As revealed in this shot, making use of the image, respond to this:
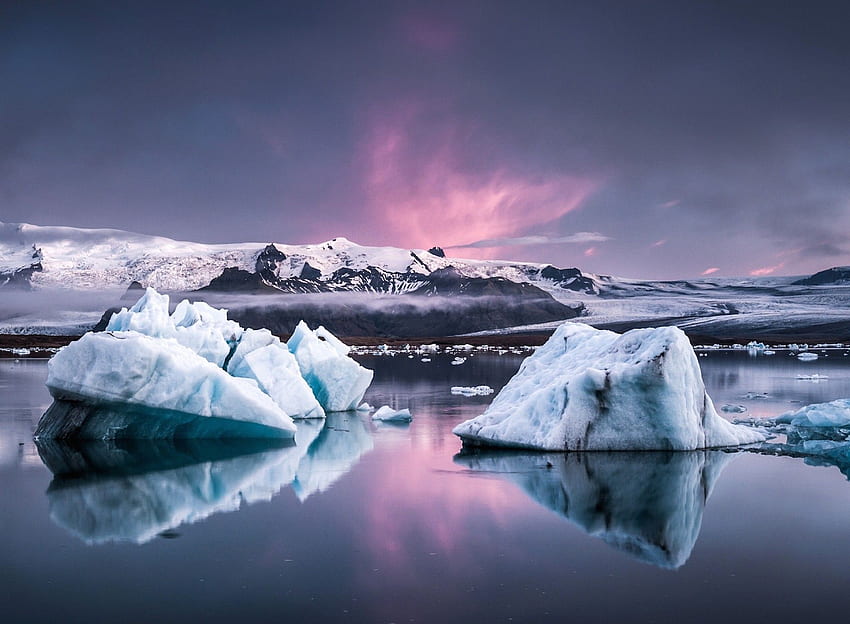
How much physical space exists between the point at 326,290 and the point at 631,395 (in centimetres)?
18739

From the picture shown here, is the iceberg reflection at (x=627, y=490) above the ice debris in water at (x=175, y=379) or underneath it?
underneath

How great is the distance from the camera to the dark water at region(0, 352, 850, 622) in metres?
6.34

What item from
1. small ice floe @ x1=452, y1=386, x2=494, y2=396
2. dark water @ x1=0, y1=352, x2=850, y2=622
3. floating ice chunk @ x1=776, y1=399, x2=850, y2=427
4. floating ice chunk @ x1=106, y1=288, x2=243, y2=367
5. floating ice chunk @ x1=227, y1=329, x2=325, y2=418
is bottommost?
dark water @ x1=0, y1=352, x2=850, y2=622

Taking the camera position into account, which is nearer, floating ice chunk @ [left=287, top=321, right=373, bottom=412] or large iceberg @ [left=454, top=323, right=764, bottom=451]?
large iceberg @ [left=454, top=323, right=764, bottom=451]

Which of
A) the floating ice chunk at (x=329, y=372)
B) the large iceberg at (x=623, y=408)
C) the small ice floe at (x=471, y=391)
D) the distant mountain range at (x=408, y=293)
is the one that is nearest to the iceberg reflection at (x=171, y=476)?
the large iceberg at (x=623, y=408)

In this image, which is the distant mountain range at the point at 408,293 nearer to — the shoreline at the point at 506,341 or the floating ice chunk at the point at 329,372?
the shoreline at the point at 506,341

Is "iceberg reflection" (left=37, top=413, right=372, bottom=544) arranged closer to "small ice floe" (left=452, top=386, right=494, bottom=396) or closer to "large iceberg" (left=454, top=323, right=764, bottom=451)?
"large iceberg" (left=454, top=323, right=764, bottom=451)

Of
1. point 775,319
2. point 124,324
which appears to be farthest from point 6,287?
point 124,324

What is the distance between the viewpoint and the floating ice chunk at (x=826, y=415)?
1537 centimetres

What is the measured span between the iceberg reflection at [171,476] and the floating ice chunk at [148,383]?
0.70m

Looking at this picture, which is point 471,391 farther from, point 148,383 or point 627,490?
point 627,490

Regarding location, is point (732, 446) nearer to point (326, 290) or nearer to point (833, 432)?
point (833, 432)

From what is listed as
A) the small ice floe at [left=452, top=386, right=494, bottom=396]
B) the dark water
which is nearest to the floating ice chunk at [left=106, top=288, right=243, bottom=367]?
the dark water

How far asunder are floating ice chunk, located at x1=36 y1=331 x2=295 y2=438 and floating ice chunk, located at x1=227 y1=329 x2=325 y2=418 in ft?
9.12
